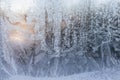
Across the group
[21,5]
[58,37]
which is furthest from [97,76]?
[21,5]

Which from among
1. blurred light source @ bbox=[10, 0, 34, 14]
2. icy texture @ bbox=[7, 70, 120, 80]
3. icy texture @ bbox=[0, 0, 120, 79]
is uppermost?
blurred light source @ bbox=[10, 0, 34, 14]

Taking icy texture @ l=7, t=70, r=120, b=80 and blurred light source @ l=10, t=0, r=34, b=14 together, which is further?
icy texture @ l=7, t=70, r=120, b=80

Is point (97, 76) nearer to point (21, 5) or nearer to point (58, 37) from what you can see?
point (58, 37)

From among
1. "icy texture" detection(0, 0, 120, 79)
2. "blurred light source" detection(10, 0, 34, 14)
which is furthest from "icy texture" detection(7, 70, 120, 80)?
"blurred light source" detection(10, 0, 34, 14)

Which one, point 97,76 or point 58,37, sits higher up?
point 58,37

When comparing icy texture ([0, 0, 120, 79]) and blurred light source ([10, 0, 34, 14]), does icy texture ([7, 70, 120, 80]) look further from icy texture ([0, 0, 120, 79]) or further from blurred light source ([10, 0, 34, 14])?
blurred light source ([10, 0, 34, 14])

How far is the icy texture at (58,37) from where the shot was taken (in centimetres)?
139

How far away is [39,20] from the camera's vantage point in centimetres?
141

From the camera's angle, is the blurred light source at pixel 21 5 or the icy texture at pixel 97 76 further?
the icy texture at pixel 97 76

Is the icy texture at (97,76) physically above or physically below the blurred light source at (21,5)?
below

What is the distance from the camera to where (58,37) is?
4.73ft

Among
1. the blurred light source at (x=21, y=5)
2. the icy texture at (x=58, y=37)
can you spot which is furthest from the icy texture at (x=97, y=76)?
the blurred light source at (x=21, y=5)

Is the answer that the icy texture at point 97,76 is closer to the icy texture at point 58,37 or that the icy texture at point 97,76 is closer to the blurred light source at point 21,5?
the icy texture at point 58,37

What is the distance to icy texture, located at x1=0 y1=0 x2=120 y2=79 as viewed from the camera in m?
1.39
